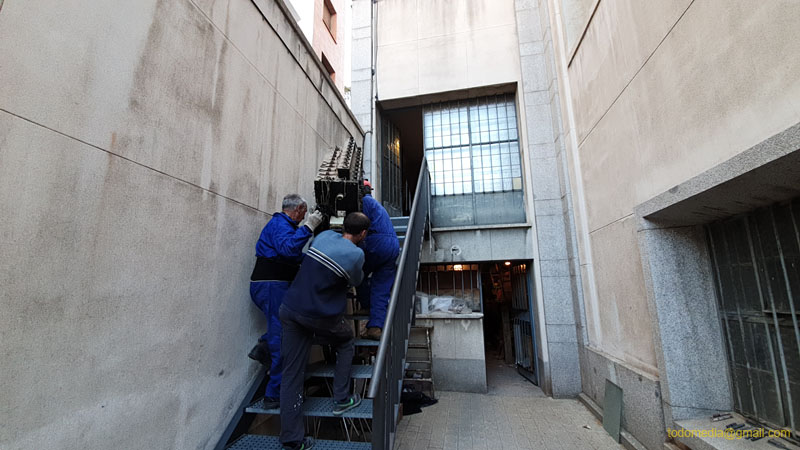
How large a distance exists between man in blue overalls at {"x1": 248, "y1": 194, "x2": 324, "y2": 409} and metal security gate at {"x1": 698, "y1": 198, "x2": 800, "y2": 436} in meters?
3.43

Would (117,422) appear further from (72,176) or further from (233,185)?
(233,185)

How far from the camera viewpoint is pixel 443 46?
682cm

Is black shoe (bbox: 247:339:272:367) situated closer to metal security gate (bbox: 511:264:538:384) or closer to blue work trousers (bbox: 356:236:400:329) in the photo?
blue work trousers (bbox: 356:236:400:329)

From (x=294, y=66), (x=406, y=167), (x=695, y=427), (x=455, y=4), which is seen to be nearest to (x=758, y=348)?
(x=695, y=427)

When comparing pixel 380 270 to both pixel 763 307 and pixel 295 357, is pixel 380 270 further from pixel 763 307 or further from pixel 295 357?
pixel 763 307

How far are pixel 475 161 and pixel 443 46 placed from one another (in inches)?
97.0

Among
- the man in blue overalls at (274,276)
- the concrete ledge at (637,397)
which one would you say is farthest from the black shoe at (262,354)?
the concrete ledge at (637,397)

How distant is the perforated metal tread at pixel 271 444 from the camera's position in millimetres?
2477

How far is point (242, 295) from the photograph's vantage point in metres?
2.93

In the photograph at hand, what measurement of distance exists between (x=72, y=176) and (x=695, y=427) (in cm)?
450

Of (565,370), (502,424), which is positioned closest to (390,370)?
(502,424)

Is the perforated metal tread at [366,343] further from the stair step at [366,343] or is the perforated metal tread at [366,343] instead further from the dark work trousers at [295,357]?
the dark work trousers at [295,357]

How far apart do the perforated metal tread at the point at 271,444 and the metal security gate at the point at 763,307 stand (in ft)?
9.75

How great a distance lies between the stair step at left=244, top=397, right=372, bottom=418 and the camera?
259 cm
